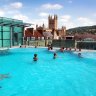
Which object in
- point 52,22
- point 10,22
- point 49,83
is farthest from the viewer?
point 52,22

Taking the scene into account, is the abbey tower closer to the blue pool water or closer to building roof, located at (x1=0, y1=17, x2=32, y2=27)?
building roof, located at (x1=0, y1=17, x2=32, y2=27)

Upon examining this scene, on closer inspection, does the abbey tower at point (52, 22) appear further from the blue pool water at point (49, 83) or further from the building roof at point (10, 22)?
the blue pool water at point (49, 83)

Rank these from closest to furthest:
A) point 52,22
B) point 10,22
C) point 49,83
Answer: point 49,83, point 10,22, point 52,22

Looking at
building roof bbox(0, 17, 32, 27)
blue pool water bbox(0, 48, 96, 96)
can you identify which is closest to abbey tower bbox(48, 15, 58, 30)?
building roof bbox(0, 17, 32, 27)

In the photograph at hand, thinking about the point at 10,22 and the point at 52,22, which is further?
the point at 52,22

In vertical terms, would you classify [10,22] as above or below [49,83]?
above

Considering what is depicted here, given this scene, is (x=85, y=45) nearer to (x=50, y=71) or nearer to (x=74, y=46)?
(x=74, y=46)

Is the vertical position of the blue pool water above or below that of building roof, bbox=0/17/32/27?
below

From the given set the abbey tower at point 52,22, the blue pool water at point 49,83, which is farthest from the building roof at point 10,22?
the abbey tower at point 52,22

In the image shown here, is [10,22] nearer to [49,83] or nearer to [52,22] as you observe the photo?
[49,83]

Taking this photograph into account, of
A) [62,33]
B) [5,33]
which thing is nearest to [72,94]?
[5,33]

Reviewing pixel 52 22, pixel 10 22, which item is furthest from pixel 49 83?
pixel 52 22

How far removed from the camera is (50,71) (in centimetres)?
2120

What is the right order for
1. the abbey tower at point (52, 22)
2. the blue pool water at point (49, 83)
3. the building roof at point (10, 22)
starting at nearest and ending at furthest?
the blue pool water at point (49, 83)
the building roof at point (10, 22)
the abbey tower at point (52, 22)
